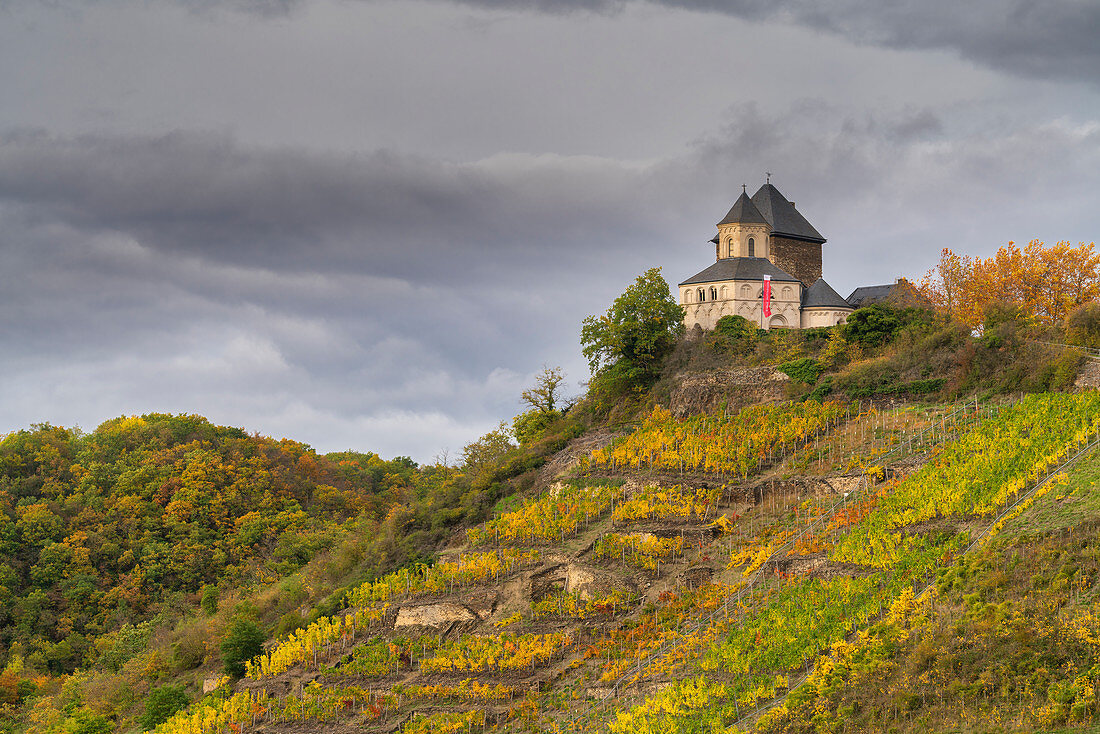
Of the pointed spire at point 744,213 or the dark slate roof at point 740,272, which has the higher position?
the pointed spire at point 744,213

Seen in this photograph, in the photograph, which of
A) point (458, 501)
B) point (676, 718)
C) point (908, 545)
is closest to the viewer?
point (676, 718)

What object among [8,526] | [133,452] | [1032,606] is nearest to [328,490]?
[133,452]

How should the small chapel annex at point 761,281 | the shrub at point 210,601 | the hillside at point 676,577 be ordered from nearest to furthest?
1. the hillside at point 676,577
2. the shrub at point 210,601
3. the small chapel annex at point 761,281

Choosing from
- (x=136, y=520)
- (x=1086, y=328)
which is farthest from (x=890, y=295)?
(x=136, y=520)

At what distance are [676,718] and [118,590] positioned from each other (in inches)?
1576

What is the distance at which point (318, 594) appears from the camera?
40469mm

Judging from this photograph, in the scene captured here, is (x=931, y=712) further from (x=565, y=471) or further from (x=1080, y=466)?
(x=565, y=471)

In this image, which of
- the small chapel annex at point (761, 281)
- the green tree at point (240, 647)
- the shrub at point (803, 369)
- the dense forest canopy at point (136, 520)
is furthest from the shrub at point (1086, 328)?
the dense forest canopy at point (136, 520)

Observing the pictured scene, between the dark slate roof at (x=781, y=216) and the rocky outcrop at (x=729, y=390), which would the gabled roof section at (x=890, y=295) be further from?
the rocky outcrop at (x=729, y=390)

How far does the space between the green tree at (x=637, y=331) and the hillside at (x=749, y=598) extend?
7224mm

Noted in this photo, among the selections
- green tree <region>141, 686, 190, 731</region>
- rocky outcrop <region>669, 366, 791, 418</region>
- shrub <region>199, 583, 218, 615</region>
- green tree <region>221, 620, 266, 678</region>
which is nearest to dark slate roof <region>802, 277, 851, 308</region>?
rocky outcrop <region>669, 366, 791, 418</region>

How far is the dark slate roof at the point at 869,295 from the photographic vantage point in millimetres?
53500

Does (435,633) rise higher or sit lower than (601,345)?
lower

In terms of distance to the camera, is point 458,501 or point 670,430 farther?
point 458,501
